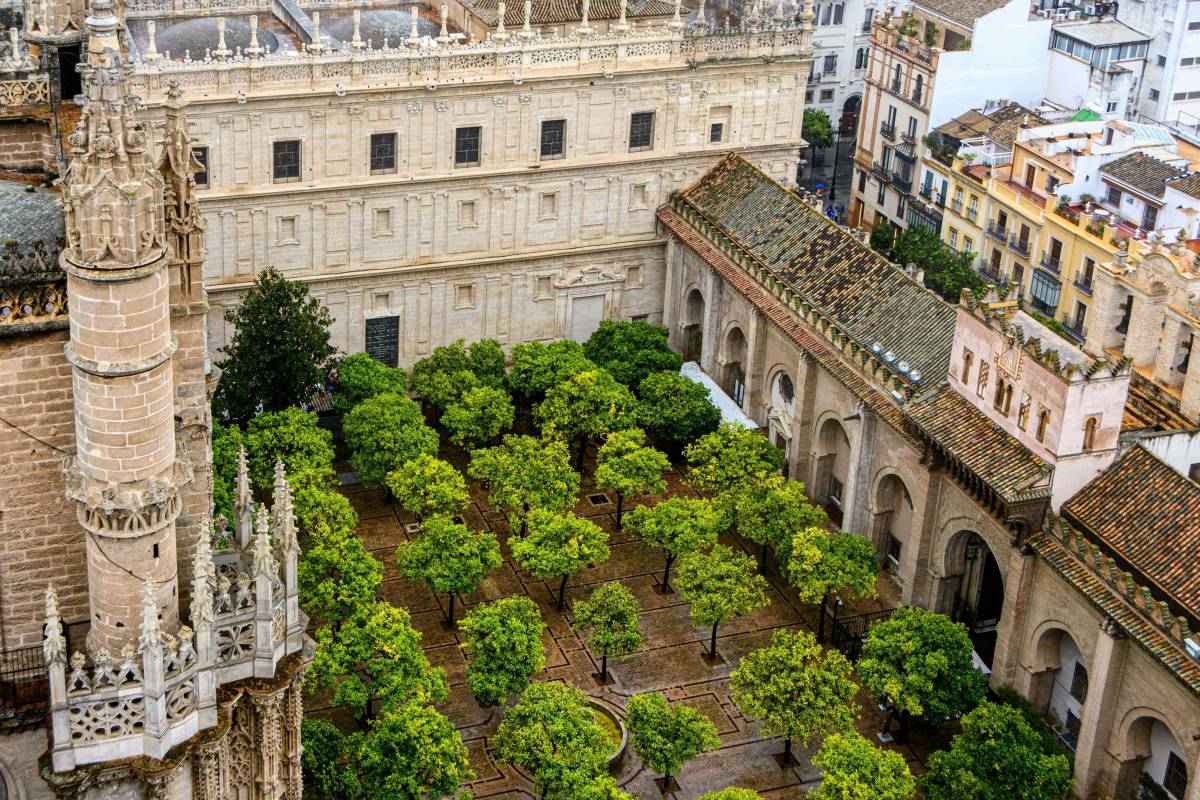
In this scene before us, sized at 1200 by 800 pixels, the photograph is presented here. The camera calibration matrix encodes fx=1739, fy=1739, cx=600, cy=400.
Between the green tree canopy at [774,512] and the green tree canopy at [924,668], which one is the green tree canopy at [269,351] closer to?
the green tree canopy at [774,512]

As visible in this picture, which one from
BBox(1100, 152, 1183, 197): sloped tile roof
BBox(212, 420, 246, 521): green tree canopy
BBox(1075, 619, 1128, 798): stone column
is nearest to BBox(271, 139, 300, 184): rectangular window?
BBox(212, 420, 246, 521): green tree canopy

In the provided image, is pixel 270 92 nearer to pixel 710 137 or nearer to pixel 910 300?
pixel 710 137

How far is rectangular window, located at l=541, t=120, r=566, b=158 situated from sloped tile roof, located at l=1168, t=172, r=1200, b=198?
1227 inches

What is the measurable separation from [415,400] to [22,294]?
53192mm

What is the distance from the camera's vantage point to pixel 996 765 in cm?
5559

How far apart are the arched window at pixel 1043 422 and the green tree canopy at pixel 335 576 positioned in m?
23.9

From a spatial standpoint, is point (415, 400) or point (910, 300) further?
point (415, 400)

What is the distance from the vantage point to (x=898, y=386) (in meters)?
68.2

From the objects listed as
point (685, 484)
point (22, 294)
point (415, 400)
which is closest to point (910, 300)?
point (685, 484)

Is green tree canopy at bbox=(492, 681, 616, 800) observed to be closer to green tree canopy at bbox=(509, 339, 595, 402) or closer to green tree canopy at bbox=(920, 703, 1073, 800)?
green tree canopy at bbox=(920, 703, 1073, 800)

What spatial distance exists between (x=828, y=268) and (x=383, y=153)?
835 inches

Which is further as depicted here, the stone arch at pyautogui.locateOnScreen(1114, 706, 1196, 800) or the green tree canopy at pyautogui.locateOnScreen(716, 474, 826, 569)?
the green tree canopy at pyautogui.locateOnScreen(716, 474, 826, 569)

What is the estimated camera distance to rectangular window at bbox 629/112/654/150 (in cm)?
8575

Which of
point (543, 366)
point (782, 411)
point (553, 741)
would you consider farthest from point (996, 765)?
point (543, 366)
